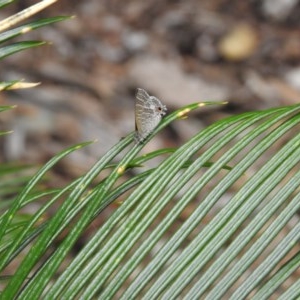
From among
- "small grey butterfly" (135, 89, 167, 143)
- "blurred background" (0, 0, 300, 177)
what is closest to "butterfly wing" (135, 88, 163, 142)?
"small grey butterfly" (135, 89, 167, 143)

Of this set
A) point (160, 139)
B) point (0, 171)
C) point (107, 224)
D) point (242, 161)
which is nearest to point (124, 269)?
point (107, 224)

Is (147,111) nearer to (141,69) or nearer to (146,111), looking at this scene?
(146,111)

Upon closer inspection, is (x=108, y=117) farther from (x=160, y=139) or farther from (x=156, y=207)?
(x=156, y=207)

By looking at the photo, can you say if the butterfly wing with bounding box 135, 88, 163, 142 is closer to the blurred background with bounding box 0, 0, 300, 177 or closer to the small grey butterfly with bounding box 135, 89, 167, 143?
the small grey butterfly with bounding box 135, 89, 167, 143

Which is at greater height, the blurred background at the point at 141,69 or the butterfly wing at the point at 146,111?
the butterfly wing at the point at 146,111

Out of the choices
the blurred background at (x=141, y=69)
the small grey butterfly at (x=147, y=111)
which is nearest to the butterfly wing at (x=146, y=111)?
the small grey butterfly at (x=147, y=111)

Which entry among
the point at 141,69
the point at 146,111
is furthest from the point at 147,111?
the point at 141,69

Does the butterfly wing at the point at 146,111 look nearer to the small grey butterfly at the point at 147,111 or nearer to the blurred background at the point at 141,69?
the small grey butterfly at the point at 147,111

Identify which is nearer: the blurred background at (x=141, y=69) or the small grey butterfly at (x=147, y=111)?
the small grey butterfly at (x=147, y=111)

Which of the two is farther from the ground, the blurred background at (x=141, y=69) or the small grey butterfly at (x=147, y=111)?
the small grey butterfly at (x=147, y=111)
